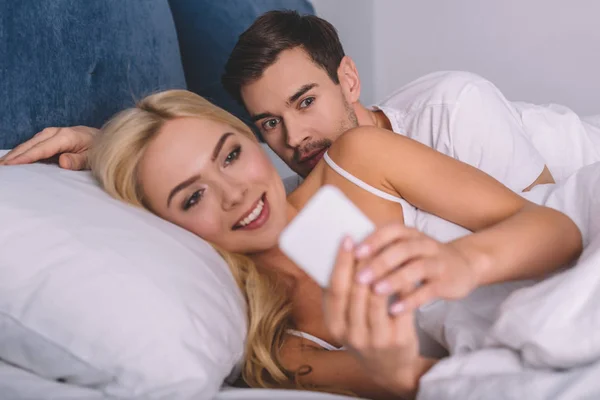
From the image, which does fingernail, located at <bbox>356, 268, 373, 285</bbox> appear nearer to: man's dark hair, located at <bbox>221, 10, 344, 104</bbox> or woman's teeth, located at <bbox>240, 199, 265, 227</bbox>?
woman's teeth, located at <bbox>240, 199, 265, 227</bbox>

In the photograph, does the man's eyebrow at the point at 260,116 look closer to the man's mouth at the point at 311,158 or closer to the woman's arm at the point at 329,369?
the man's mouth at the point at 311,158

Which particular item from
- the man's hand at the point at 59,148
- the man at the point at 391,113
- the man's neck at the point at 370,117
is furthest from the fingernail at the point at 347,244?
the man's neck at the point at 370,117

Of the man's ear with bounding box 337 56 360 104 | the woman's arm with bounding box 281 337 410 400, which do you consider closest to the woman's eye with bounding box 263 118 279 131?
the man's ear with bounding box 337 56 360 104

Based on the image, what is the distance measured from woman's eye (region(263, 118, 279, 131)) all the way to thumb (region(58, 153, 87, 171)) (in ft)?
1.70

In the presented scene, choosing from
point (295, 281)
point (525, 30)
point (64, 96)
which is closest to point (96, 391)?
point (295, 281)

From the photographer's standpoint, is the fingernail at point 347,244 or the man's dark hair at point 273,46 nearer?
the fingernail at point 347,244

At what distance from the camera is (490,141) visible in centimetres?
137

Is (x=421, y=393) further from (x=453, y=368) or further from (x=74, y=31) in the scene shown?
(x=74, y=31)

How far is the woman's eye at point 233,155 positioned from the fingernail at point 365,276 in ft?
1.79

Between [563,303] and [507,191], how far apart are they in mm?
305

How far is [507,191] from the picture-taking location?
38.1 inches

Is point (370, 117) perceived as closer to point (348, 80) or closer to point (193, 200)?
point (348, 80)

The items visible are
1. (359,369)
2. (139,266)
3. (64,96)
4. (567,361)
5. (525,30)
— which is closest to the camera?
(567,361)

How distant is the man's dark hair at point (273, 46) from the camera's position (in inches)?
57.6
